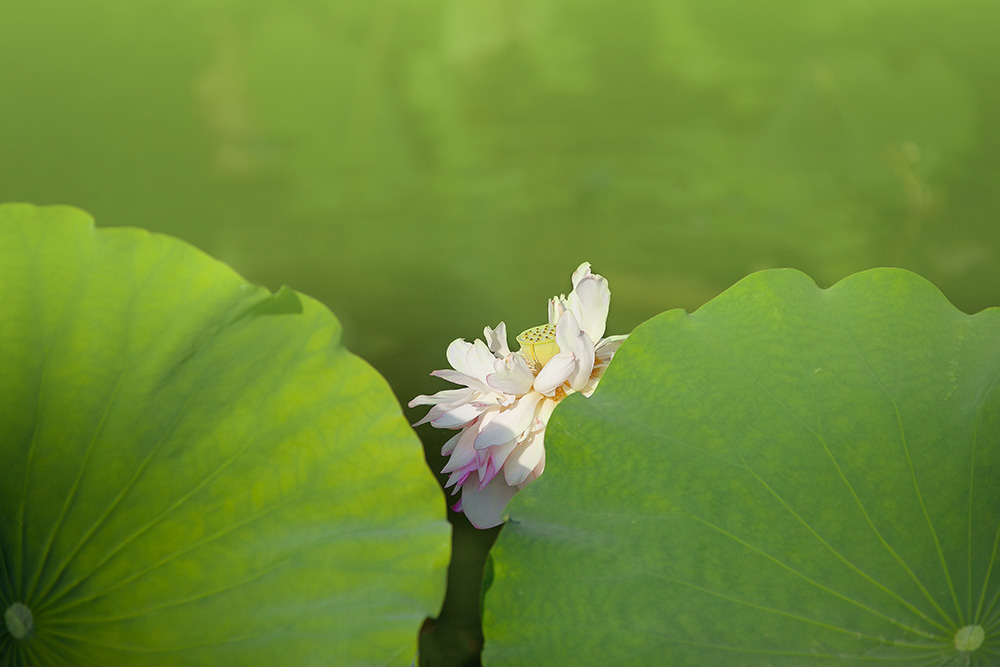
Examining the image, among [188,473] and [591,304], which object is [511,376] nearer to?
[591,304]

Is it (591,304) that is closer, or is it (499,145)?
(591,304)

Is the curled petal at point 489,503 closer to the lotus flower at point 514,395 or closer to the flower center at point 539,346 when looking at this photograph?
the lotus flower at point 514,395

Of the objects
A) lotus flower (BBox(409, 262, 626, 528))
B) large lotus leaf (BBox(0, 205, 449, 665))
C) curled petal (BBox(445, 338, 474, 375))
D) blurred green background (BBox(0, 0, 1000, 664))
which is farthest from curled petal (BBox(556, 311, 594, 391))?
blurred green background (BBox(0, 0, 1000, 664))

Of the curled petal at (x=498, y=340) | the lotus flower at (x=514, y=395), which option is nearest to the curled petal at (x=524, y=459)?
the lotus flower at (x=514, y=395)

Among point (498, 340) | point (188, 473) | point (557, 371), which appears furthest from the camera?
point (498, 340)

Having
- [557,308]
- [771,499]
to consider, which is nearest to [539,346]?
[557,308]

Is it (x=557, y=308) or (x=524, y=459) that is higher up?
(x=557, y=308)
